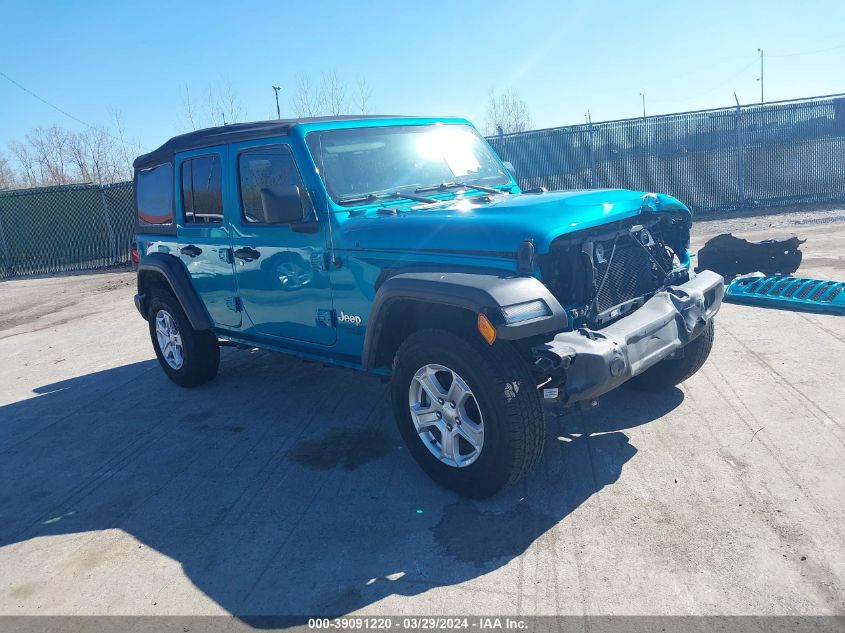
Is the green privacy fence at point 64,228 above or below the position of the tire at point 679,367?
above

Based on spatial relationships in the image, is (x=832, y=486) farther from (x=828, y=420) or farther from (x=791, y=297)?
(x=791, y=297)

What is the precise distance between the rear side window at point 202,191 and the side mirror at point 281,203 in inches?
50.7

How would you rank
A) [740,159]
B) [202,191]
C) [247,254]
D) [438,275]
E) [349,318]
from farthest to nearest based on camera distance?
[740,159] < [202,191] < [247,254] < [349,318] < [438,275]

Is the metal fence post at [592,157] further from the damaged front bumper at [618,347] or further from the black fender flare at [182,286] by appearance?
the damaged front bumper at [618,347]

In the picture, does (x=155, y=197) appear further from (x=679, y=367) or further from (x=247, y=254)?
(x=679, y=367)

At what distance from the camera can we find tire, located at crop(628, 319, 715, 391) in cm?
483

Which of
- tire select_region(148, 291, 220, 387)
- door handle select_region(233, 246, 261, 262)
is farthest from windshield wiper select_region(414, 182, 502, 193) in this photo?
tire select_region(148, 291, 220, 387)

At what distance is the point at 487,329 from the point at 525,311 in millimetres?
202

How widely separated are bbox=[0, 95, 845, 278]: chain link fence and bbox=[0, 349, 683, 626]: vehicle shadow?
966cm

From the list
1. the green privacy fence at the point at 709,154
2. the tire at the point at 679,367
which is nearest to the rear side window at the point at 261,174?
the tire at the point at 679,367

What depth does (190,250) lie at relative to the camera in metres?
5.85

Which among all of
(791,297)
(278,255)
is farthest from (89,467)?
(791,297)

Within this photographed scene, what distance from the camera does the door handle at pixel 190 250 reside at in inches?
226

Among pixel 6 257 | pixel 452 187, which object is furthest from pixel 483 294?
pixel 6 257
